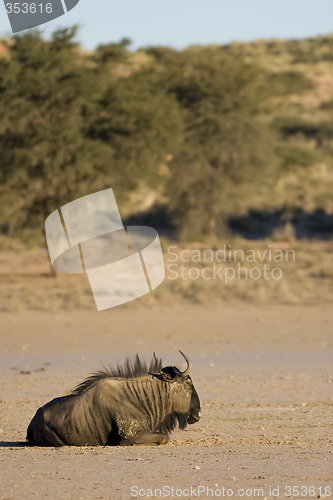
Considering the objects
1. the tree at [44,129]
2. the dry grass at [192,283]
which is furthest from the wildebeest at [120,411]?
the tree at [44,129]

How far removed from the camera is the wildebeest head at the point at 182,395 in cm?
787

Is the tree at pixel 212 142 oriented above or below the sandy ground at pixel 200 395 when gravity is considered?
below

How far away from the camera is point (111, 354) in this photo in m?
15.5

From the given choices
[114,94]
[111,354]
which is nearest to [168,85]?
[114,94]

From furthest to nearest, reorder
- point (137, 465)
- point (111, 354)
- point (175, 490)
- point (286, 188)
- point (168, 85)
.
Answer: point (286, 188)
point (168, 85)
point (111, 354)
point (137, 465)
point (175, 490)

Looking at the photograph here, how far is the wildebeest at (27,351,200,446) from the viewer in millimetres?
7684

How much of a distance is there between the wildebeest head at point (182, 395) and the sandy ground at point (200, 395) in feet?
0.87

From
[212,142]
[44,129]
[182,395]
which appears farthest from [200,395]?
[212,142]

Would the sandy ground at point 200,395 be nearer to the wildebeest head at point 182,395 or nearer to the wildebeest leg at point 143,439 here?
the wildebeest leg at point 143,439

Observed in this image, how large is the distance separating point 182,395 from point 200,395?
3.34 metres

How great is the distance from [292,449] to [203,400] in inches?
127

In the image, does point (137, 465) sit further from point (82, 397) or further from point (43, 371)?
point (43, 371)

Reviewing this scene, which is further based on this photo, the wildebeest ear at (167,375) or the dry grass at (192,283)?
the dry grass at (192,283)

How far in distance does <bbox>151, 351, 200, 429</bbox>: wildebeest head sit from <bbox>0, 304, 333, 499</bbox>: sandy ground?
10.5 inches
